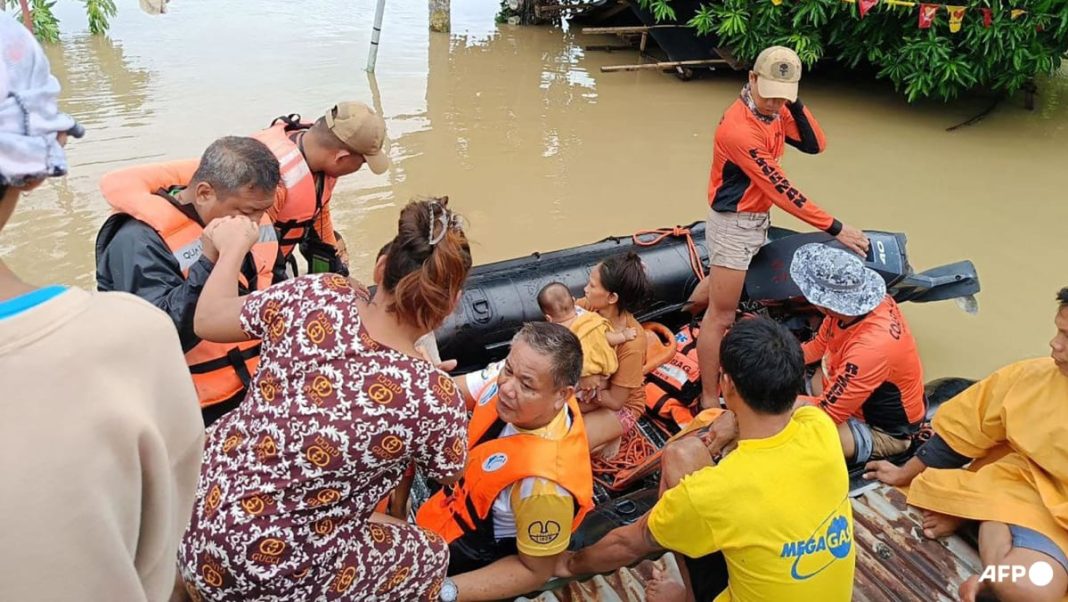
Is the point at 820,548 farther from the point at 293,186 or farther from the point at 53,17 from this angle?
the point at 53,17

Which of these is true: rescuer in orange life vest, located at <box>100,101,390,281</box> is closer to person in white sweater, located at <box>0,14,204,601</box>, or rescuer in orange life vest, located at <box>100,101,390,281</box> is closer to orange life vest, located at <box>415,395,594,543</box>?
orange life vest, located at <box>415,395,594,543</box>

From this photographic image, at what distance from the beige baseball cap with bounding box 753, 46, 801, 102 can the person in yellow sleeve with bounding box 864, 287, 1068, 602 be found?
1.47 meters

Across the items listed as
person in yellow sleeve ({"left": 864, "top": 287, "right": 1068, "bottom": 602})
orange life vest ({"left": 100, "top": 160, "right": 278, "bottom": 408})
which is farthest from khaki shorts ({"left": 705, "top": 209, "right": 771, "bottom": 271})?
orange life vest ({"left": 100, "top": 160, "right": 278, "bottom": 408})

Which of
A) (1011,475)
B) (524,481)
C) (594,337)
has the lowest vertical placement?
(1011,475)

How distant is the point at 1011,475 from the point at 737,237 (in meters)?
1.58

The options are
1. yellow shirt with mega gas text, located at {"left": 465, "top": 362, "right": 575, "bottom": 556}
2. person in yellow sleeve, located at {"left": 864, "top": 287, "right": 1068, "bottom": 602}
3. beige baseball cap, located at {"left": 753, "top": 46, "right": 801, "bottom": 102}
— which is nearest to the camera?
yellow shirt with mega gas text, located at {"left": 465, "top": 362, "right": 575, "bottom": 556}

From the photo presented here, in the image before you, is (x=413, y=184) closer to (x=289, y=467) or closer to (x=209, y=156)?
(x=209, y=156)

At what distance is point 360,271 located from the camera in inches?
219

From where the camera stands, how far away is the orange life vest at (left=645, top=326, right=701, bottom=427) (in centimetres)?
363

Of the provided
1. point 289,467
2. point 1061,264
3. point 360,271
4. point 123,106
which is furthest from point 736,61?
point 289,467

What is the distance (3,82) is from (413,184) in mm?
6295

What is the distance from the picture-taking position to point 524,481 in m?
2.09

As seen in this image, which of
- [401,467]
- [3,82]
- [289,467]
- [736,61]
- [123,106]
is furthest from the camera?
[736,61]
